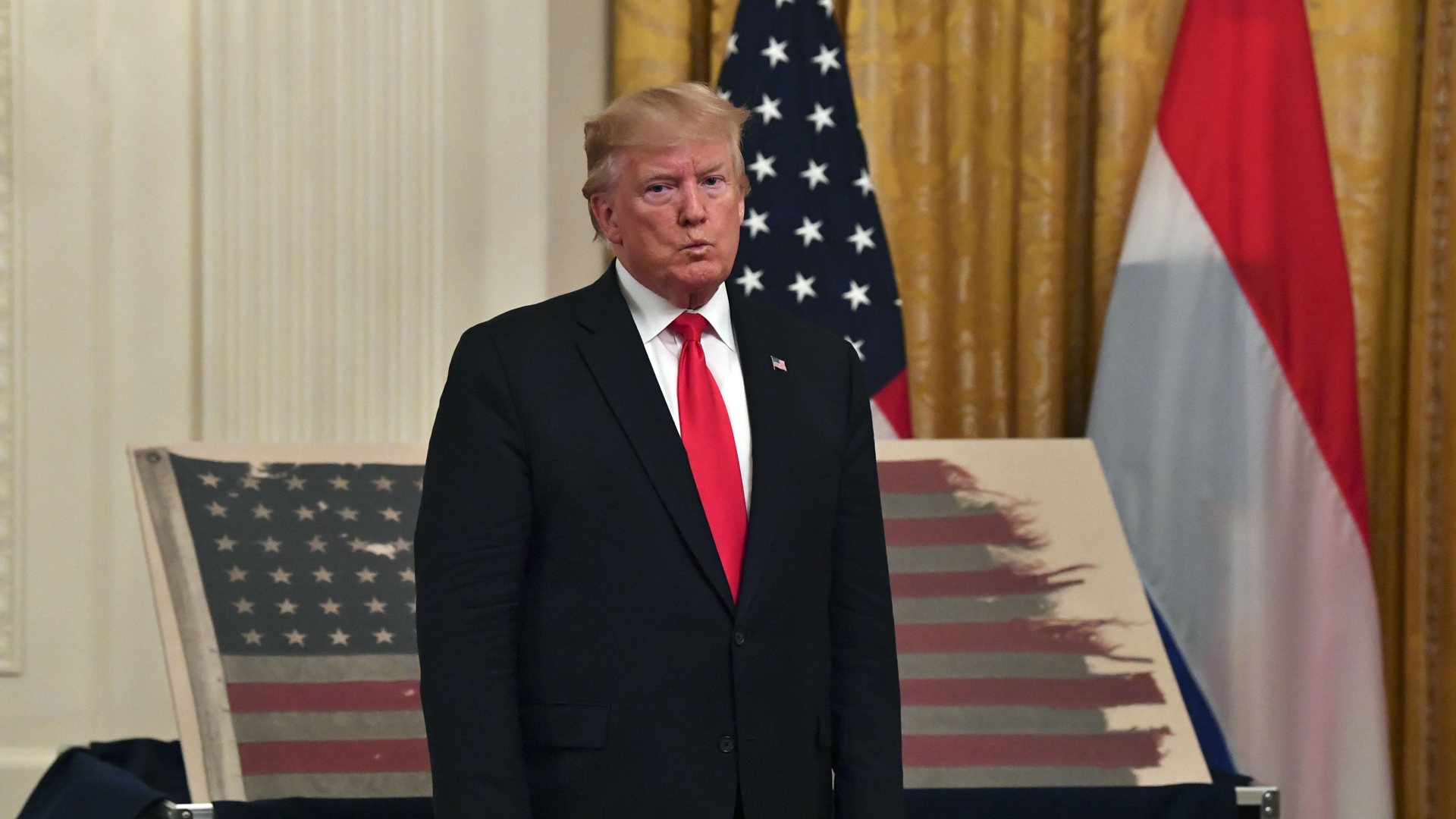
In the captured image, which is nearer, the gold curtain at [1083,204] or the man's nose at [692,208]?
the man's nose at [692,208]

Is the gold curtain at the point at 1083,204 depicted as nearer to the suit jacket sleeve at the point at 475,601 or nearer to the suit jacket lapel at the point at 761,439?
the suit jacket lapel at the point at 761,439

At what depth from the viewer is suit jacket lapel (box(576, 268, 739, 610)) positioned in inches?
57.8

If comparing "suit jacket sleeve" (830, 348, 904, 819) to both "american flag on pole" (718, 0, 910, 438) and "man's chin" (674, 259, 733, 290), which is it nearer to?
"man's chin" (674, 259, 733, 290)

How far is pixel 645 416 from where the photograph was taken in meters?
1.50

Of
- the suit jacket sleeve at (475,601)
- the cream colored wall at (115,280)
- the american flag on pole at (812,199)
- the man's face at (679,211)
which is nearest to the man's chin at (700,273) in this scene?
the man's face at (679,211)

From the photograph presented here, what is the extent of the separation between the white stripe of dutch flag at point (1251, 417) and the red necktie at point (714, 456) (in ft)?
6.52

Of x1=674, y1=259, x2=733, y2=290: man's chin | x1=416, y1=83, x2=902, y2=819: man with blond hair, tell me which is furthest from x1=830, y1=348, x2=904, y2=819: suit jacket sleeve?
x1=674, y1=259, x2=733, y2=290: man's chin

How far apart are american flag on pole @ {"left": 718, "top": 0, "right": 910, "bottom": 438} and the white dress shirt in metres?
1.76

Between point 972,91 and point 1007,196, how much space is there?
11.7 inches

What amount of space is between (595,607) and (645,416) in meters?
0.22

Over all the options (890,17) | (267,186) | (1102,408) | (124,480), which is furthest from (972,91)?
(124,480)

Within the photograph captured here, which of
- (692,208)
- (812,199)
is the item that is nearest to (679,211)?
(692,208)

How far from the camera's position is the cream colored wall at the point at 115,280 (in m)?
3.14

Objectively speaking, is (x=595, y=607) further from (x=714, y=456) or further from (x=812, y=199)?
(x=812, y=199)
